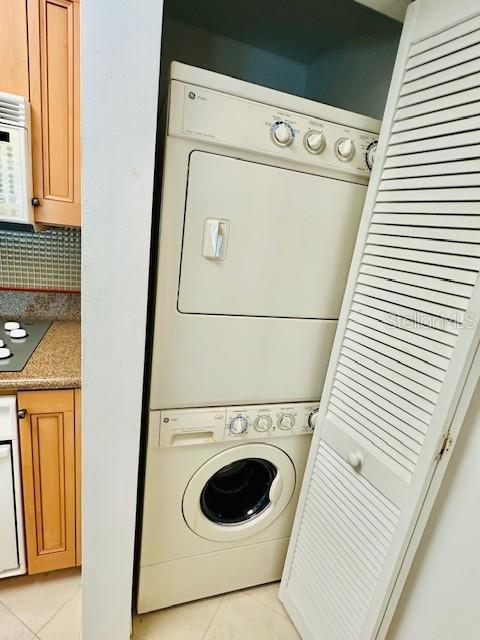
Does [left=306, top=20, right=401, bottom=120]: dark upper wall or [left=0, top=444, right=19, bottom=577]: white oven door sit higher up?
[left=306, top=20, right=401, bottom=120]: dark upper wall

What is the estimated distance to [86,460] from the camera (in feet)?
3.17

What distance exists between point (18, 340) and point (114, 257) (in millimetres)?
888

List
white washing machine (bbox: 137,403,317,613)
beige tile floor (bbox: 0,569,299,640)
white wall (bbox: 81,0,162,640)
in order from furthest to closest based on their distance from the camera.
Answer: beige tile floor (bbox: 0,569,299,640), white washing machine (bbox: 137,403,317,613), white wall (bbox: 81,0,162,640)

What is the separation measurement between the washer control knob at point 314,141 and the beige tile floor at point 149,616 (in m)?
1.84

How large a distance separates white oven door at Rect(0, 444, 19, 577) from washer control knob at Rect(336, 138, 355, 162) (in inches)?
59.0

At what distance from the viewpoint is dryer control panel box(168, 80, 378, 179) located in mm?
920

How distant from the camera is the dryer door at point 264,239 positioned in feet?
3.31

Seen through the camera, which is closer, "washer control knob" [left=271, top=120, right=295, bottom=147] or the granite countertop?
"washer control knob" [left=271, top=120, right=295, bottom=147]

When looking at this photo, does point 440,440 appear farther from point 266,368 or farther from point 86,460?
point 86,460

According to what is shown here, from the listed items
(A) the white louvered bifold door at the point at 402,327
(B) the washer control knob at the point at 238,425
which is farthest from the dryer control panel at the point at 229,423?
(A) the white louvered bifold door at the point at 402,327

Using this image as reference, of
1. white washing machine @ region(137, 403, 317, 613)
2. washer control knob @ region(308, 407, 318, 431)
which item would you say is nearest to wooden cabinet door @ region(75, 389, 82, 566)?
white washing machine @ region(137, 403, 317, 613)

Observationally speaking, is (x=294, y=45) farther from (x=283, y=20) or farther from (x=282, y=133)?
(x=282, y=133)

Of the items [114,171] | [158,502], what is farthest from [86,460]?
[114,171]

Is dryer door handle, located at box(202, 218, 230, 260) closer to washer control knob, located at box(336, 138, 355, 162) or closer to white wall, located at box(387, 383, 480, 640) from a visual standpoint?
washer control knob, located at box(336, 138, 355, 162)
